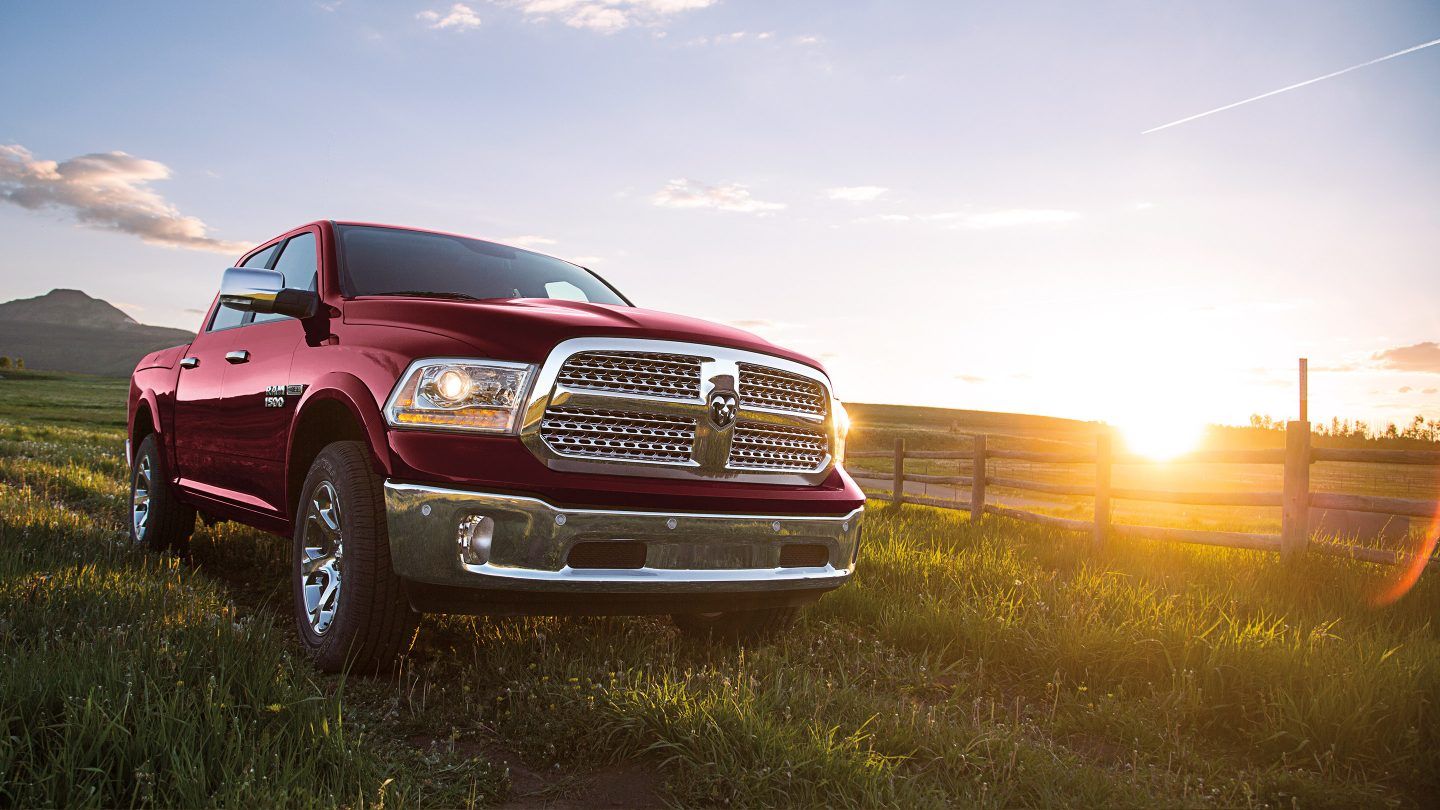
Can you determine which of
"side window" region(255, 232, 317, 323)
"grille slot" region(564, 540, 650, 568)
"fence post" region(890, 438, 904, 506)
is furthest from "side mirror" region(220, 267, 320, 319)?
"fence post" region(890, 438, 904, 506)

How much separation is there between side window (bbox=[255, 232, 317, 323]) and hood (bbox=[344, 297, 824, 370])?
3.12 feet

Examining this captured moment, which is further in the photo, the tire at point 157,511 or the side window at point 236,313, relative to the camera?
the tire at point 157,511

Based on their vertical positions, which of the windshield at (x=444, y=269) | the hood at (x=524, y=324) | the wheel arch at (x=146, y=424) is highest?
the windshield at (x=444, y=269)

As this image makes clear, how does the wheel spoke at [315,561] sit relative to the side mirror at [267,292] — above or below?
below

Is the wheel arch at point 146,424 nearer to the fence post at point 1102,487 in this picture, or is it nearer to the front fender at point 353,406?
the front fender at point 353,406

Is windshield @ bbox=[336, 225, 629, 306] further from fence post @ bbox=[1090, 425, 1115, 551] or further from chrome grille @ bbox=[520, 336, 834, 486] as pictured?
fence post @ bbox=[1090, 425, 1115, 551]

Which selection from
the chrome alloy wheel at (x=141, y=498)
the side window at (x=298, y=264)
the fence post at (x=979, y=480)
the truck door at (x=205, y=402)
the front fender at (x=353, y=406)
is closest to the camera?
the front fender at (x=353, y=406)

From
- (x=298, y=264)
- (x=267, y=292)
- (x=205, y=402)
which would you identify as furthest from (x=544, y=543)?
(x=205, y=402)

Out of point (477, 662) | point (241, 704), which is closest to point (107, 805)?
point (241, 704)

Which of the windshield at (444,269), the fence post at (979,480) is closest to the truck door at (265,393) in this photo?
the windshield at (444,269)

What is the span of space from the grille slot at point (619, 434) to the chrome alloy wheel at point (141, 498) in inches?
168

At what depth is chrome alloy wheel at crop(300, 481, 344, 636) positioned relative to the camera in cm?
362

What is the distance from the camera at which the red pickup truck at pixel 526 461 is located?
314cm

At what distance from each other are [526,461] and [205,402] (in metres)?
3.12
